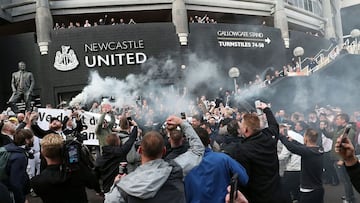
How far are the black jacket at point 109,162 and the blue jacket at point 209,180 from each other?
85.2 inches

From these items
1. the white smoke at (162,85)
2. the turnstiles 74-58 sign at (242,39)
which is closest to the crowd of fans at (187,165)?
the white smoke at (162,85)

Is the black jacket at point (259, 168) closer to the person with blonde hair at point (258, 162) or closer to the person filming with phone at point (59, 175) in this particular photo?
the person with blonde hair at point (258, 162)

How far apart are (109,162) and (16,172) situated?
1361 millimetres

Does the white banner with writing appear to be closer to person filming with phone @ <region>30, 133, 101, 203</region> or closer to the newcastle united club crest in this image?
person filming with phone @ <region>30, 133, 101, 203</region>

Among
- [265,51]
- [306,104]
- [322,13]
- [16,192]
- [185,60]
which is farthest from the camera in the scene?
[322,13]

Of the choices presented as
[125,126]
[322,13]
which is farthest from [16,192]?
[322,13]

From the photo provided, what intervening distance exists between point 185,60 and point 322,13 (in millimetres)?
16748

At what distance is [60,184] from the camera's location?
4.04m

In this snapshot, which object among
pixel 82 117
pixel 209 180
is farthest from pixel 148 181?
pixel 82 117

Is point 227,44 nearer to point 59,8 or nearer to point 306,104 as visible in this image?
point 306,104

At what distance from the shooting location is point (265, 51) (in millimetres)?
25422

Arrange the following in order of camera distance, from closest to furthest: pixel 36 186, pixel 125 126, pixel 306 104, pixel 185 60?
pixel 36 186 < pixel 125 126 < pixel 306 104 < pixel 185 60

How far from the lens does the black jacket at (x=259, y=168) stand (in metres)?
4.63

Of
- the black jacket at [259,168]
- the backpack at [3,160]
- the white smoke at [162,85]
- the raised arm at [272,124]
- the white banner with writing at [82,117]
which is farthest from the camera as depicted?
the white smoke at [162,85]
